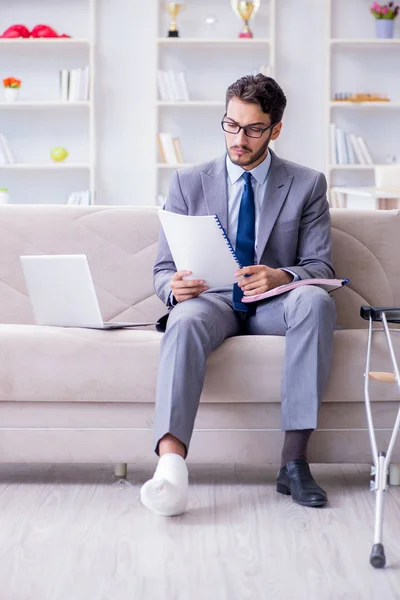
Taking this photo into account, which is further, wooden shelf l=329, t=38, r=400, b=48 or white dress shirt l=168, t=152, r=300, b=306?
wooden shelf l=329, t=38, r=400, b=48

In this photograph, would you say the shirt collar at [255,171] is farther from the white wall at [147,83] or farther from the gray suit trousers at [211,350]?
the white wall at [147,83]

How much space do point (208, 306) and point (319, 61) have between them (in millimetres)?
4520

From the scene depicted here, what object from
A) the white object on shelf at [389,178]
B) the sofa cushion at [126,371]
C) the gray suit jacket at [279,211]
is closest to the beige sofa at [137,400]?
the sofa cushion at [126,371]

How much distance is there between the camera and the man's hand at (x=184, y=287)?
234 cm

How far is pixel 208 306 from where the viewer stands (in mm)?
2322

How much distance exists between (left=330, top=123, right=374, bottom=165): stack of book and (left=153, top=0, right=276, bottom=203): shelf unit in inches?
29.0

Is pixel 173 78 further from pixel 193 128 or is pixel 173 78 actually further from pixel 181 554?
pixel 181 554

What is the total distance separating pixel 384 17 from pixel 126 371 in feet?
15.3

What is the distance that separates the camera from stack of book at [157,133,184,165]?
6.28 meters

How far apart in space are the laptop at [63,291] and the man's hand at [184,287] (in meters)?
0.21

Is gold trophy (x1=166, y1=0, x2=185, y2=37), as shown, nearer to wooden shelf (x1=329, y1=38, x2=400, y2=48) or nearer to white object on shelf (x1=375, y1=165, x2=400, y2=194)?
wooden shelf (x1=329, y1=38, x2=400, y2=48)

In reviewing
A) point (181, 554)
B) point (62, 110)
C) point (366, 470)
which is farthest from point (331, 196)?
point (181, 554)

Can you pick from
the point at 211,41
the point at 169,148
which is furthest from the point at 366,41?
the point at 169,148

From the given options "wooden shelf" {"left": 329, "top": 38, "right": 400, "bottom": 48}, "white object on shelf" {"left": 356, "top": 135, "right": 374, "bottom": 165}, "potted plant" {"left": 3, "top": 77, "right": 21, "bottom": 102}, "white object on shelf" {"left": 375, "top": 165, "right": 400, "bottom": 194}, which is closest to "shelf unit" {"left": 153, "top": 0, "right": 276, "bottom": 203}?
"wooden shelf" {"left": 329, "top": 38, "right": 400, "bottom": 48}
